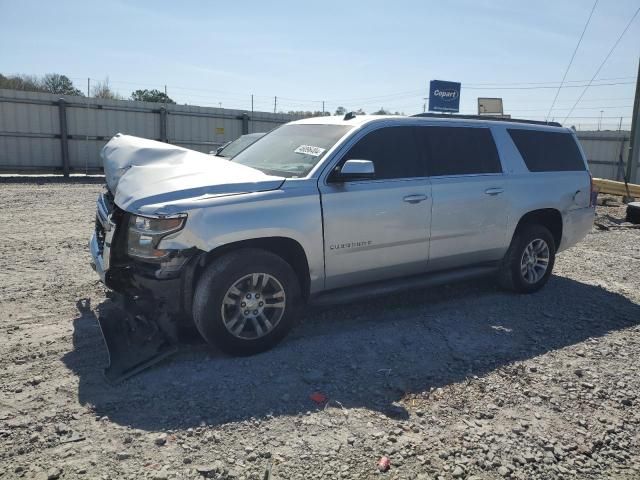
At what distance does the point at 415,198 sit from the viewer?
4.98 metres

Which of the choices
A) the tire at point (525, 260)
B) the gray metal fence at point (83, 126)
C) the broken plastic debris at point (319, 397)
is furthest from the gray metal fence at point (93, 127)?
the broken plastic debris at point (319, 397)

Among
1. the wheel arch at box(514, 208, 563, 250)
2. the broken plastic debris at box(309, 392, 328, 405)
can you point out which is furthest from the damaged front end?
the wheel arch at box(514, 208, 563, 250)

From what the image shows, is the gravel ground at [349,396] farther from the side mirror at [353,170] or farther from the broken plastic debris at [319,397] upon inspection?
the side mirror at [353,170]

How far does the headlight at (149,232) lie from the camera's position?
384 centimetres

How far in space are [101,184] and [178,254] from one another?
13.4m

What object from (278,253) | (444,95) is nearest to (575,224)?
(278,253)

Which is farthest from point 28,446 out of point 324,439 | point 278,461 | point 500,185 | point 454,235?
point 500,185

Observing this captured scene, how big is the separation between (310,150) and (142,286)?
6.21 ft

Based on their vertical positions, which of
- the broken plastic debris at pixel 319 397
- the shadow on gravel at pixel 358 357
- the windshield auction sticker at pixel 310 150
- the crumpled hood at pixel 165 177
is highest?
the windshield auction sticker at pixel 310 150

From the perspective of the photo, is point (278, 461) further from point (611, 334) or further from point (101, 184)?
point (101, 184)

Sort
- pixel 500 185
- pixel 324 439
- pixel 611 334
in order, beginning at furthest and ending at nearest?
pixel 500 185, pixel 611 334, pixel 324 439

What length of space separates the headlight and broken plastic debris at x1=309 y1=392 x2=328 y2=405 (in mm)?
1465

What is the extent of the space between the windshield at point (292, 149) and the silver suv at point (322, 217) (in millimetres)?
19

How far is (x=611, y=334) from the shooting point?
201 inches
